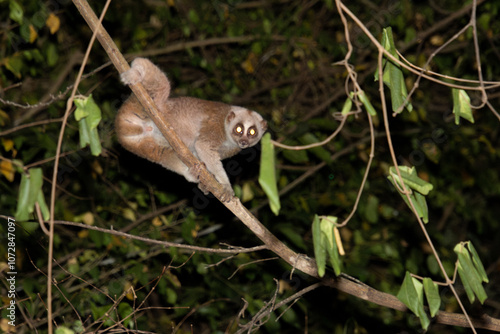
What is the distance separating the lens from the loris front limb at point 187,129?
4172mm

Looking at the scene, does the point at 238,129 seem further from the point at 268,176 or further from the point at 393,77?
the point at 268,176

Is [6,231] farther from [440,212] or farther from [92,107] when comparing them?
[440,212]

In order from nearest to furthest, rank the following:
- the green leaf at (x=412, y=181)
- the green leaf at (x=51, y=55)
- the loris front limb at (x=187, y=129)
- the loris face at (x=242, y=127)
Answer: the green leaf at (x=412, y=181)
the loris front limb at (x=187, y=129)
the loris face at (x=242, y=127)
the green leaf at (x=51, y=55)

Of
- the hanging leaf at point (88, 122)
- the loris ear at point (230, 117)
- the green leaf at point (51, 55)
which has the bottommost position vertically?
the loris ear at point (230, 117)

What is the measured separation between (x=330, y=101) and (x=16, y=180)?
3982mm

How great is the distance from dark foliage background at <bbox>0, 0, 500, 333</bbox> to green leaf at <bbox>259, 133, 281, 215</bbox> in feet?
9.16

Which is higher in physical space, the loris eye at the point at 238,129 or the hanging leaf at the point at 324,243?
the hanging leaf at the point at 324,243

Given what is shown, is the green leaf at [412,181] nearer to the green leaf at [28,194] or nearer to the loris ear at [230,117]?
the green leaf at [28,194]

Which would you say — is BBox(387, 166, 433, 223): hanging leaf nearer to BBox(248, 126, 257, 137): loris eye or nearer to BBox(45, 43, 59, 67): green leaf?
BBox(248, 126, 257, 137): loris eye

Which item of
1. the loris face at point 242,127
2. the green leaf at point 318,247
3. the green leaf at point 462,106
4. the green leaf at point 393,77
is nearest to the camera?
the green leaf at point 318,247

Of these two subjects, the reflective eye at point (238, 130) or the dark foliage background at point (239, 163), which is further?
the dark foliage background at point (239, 163)

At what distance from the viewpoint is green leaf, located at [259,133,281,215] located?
1728 millimetres

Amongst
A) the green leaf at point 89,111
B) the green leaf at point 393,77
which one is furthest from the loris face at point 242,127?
the green leaf at point 89,111

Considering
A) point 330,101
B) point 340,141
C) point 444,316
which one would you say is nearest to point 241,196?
point 340,141
